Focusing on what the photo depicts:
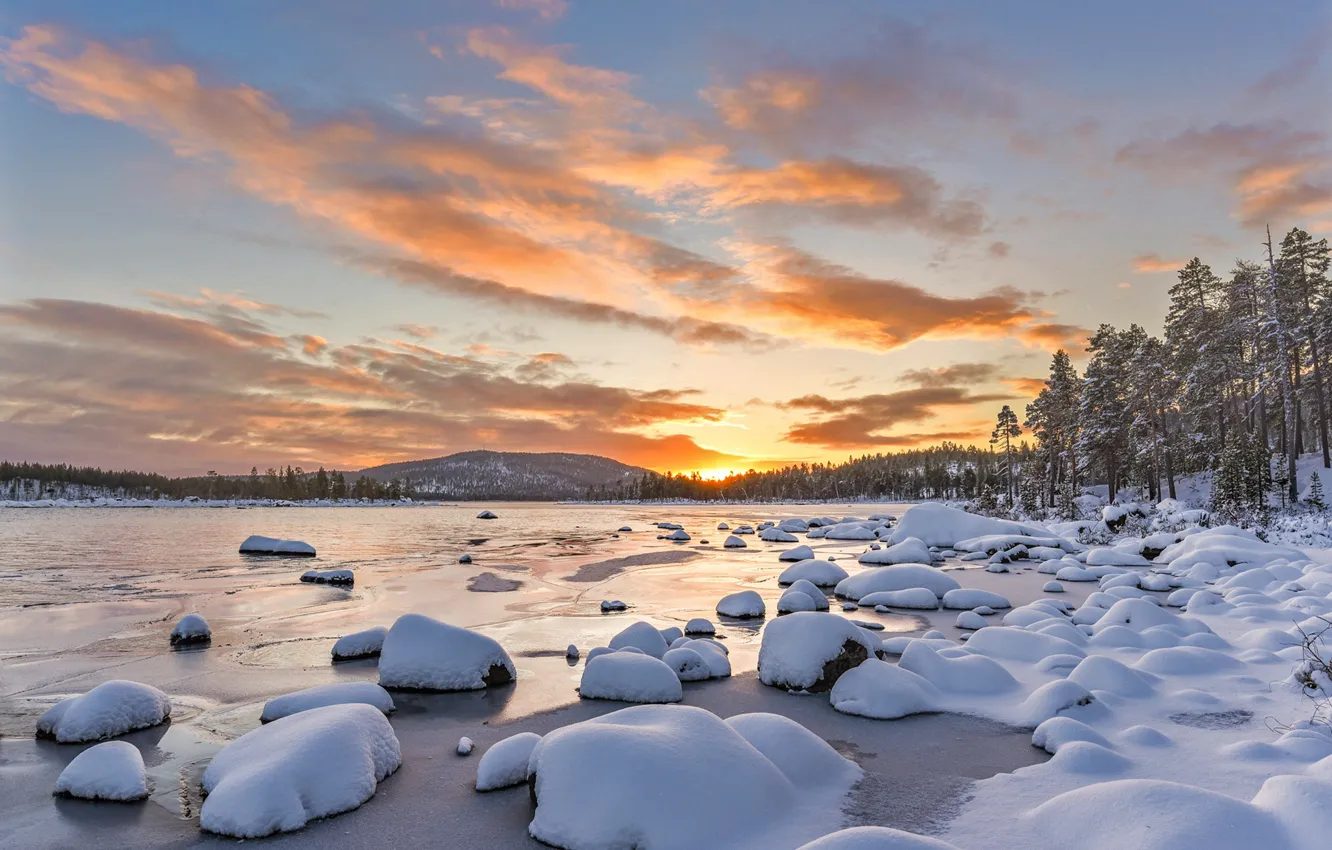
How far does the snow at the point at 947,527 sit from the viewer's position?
39.2m

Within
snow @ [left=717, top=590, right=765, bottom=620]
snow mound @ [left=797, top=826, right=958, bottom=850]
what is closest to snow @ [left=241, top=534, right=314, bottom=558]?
snow @ [left=717, top=590, right=765, bottom=620]

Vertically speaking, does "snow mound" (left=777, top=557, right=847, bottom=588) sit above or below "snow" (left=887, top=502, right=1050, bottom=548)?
below

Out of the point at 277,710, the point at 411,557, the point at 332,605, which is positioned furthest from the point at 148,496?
the point at 277,710

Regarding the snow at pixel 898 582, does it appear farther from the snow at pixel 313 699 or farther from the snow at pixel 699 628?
the snow at pixel 313 699

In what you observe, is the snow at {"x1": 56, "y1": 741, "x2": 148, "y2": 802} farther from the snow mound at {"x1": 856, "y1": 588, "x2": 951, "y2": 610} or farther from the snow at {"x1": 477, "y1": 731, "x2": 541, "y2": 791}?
the snow mound at {"x1": 856, "y1": 588, "x2": 951, "y2": 610}

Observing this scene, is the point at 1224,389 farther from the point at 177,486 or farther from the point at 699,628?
the point at 177,486

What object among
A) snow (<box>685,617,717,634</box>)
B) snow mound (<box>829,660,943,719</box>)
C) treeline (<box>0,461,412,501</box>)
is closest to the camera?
snow mound (<box>829,660,943,719</box>)

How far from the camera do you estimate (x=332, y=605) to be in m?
19.8

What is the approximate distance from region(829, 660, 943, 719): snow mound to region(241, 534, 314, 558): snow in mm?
34309

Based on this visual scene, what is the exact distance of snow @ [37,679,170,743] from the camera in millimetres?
8750

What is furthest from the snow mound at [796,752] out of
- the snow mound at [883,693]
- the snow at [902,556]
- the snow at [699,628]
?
the snow at [902,556]

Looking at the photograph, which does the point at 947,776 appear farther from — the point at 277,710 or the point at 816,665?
the point at 277,710

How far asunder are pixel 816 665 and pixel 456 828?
6.63 meters

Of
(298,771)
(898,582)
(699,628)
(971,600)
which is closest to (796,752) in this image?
(298,771)
